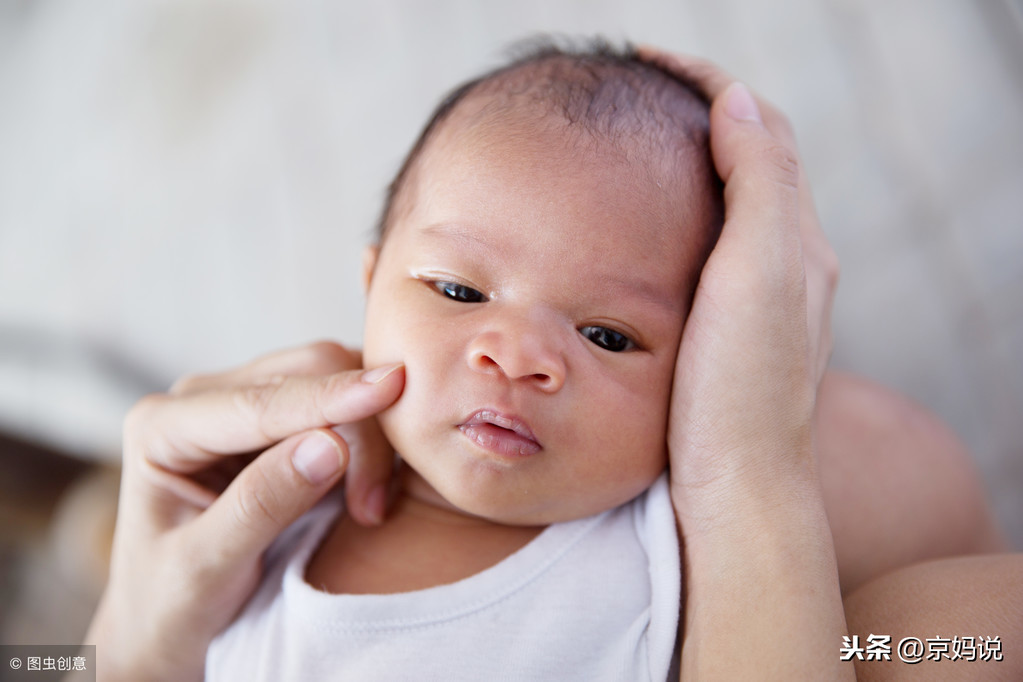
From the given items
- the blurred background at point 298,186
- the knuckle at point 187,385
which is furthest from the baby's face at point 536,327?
the blurred background at point 298,186

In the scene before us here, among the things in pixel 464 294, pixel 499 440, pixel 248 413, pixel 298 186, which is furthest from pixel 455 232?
pixel 298 186

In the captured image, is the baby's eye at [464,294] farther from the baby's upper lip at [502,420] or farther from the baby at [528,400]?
the baby's upper lip at [502,420]

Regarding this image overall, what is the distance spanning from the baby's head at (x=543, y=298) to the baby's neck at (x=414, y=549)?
0.09 meters

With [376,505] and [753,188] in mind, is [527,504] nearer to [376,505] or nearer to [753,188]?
[376,505]

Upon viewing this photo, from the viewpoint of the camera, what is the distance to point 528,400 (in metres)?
0.86

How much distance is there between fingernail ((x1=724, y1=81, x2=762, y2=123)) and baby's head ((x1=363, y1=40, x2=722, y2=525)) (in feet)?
0.28

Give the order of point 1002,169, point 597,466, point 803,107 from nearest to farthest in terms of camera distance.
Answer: point 597,466 → point 1002,169 → point 803,107

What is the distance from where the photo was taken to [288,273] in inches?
76.0

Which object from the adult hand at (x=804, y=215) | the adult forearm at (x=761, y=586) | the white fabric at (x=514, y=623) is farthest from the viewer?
the adult hand at (x=804, y=215)

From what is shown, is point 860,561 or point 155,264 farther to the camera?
point 155,264

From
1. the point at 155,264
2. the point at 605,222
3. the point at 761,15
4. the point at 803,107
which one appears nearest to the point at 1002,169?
the point at 803,107

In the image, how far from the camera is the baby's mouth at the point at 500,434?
2.84ft

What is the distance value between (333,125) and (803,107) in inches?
49.0

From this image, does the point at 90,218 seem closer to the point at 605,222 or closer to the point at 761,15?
the point at 605,222
